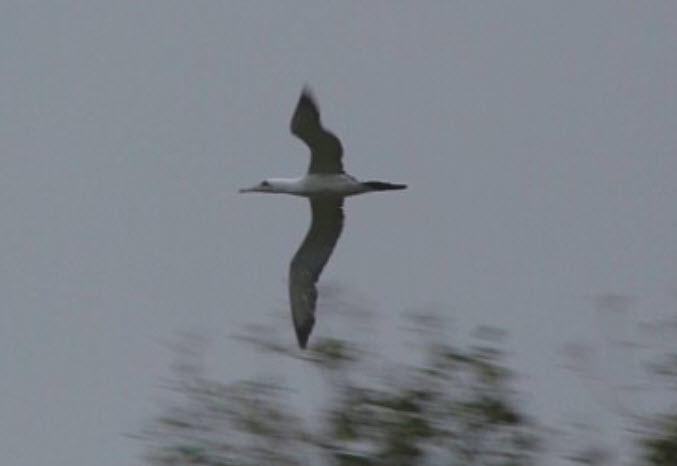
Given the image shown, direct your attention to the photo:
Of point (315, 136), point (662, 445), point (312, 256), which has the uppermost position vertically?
point (315, 136)

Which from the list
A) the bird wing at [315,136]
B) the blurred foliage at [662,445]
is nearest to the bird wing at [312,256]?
the bird wing at [315,136]

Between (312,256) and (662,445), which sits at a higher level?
(312,256)

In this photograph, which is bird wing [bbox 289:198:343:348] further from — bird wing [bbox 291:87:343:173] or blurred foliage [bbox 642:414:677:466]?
blurred foliage [bbox 642:414:677:466]

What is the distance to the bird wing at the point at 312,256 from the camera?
23.3 metres

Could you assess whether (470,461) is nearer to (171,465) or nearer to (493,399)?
(493,399)

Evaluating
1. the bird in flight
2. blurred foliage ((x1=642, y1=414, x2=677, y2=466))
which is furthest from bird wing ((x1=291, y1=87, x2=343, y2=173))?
blurred foliage ((x1=642, y1=414, x2=677, y2=466))

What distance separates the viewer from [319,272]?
23625 mm

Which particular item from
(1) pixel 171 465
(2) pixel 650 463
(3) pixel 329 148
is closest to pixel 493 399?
(2) pixel 650 463

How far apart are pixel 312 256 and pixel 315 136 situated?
2505 mm

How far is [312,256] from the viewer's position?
23734 millimetres

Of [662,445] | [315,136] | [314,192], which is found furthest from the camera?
[314,192]

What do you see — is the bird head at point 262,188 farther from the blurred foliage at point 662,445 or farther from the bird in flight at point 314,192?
the blurred foliage at point 662,445

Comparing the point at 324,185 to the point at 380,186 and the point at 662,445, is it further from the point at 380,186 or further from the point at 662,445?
the point at 662,445

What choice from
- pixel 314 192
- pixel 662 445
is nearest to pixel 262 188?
pixel 314 192
